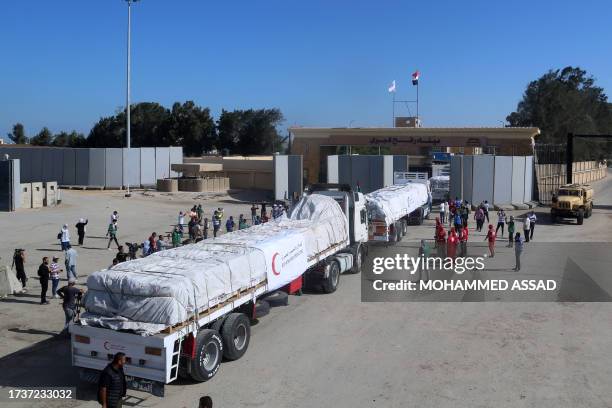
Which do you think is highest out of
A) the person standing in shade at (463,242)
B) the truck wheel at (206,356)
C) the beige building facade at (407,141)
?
the beige building facade at (407,141)

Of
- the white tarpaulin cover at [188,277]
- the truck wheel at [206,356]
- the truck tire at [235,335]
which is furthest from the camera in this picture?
the truck tire at [235,335]

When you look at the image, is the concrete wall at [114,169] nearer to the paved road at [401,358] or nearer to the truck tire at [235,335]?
the paved road at [401,358]

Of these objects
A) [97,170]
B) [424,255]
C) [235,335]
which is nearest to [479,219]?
[424,255]

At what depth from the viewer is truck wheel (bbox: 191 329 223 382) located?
11.4 m

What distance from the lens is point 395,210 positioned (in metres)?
27.2

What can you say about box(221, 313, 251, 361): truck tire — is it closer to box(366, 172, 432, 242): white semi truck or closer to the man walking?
the man walking

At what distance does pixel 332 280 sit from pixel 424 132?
3691cm

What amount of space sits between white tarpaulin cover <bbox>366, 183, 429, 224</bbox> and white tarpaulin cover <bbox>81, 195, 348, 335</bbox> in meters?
8.47

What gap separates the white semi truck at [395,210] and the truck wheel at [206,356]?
13.5 metres

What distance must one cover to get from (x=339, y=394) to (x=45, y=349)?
6548mm

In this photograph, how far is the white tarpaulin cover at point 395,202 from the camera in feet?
82.2

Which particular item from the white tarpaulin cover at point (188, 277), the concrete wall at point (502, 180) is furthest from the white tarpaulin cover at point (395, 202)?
the concrete wall at point (502, 180)

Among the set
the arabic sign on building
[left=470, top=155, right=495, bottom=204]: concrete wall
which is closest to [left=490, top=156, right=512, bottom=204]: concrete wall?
[left=470, top=155, right=495, bottom=204]: concrete wall

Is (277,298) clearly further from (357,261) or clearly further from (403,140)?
(403,140)
